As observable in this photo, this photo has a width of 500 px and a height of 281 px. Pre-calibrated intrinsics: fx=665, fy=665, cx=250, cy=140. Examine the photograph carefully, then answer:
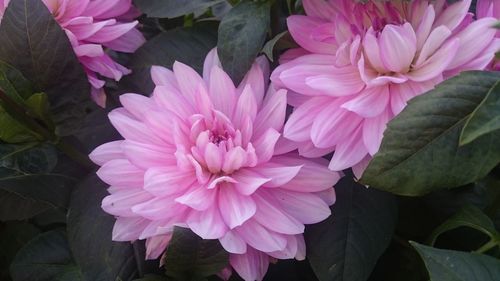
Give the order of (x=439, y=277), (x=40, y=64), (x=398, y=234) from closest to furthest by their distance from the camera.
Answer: (x=439, y=277), (x=40, y=64), (x=398, y=234)

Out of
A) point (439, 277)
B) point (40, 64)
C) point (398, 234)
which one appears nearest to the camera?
point (439, 277)

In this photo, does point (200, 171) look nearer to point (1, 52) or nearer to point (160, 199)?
point (160, 199)

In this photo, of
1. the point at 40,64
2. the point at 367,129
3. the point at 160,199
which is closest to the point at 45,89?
the point at 40,64

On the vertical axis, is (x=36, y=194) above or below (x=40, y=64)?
below

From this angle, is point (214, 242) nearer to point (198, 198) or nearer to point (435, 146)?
point (198, 198)

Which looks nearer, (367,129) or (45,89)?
(367,129)

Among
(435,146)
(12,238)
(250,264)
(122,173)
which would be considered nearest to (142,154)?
(122,173)

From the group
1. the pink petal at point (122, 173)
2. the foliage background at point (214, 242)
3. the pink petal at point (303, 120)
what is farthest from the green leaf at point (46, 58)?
the pink petal at point (303, 120)

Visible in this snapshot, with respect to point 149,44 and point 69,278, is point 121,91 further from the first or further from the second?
point 69,278

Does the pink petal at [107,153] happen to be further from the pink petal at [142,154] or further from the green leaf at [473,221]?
the green leaf at [473,221]
